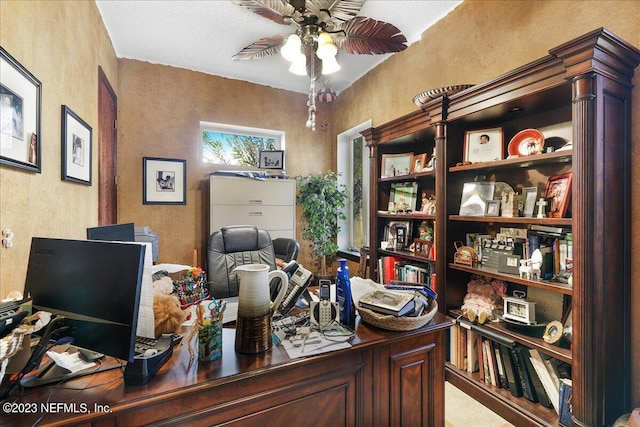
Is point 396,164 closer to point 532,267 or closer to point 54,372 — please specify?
point 532,267

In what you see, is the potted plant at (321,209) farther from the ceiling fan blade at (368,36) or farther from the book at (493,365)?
the book at (493,365)

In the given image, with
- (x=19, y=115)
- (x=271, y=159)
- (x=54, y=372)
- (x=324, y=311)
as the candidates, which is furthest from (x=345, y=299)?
(x=271, y=159)

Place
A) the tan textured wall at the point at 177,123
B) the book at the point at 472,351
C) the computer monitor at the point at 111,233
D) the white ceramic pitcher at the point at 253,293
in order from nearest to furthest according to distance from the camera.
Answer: the white ceramic pitcher at the point at 253,293, the computer monitor at the point at 111,233, the book at the point at 472,351, the tan textured wall at the point at 177,123

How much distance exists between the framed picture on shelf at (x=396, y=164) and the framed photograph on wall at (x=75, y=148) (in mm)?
2409

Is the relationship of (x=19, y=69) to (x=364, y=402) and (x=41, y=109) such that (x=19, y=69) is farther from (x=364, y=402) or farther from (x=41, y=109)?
(x=364, y=402)

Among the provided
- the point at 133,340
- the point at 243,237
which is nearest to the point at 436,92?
the point at 243,237

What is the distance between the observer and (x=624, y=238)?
1522 mm

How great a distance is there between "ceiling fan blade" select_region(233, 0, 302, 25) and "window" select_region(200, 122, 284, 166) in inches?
79.4

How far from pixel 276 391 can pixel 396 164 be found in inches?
93.3

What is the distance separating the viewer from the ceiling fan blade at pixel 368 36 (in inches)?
77.7

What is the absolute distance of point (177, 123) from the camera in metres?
3.50

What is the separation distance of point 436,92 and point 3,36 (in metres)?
2.26

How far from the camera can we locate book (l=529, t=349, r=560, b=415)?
166 centimetres

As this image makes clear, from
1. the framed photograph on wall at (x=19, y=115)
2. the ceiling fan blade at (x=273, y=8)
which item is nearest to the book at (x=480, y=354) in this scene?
the ceiling fan blade at (x=273, y=8)
